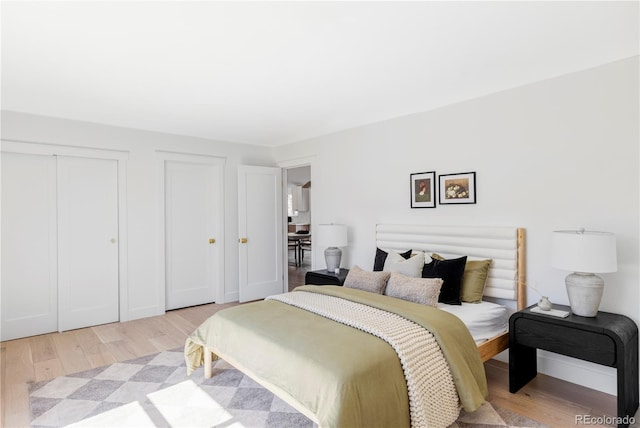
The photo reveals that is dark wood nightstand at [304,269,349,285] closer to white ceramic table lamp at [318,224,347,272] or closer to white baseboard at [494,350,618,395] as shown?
white ceramic table lamp at [318,224,347,272]

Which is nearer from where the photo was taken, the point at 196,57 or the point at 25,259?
the point at 196,57

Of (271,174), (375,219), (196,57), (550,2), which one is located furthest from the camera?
(271,174)

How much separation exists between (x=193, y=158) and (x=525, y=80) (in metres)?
4.02

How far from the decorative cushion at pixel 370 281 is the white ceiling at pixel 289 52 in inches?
66.4

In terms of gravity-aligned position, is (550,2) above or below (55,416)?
above

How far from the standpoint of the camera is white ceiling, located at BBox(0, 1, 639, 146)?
6.50 feet

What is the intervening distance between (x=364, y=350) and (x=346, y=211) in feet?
9.17

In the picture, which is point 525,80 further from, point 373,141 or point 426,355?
point 426,355

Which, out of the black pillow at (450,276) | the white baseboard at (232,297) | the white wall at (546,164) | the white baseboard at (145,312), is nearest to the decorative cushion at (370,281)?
the black pillow at (450,276)

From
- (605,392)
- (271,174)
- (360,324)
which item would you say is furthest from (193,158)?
(605,392)

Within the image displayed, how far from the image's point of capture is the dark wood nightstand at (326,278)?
400 centimetres

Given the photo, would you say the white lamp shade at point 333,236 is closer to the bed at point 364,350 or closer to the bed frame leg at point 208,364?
the bed at point 364,350

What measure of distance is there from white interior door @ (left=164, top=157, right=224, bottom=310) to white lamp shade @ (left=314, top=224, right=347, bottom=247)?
1.75 metres

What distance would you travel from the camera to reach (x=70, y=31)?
2.16 meters
